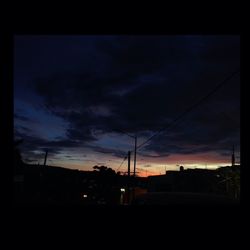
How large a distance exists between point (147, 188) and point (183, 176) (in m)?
5.72

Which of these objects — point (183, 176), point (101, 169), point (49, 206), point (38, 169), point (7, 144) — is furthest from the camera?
point (101, 169)

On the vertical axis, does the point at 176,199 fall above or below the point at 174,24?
below

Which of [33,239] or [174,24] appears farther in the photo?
[174,24]

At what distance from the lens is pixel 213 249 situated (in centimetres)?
171

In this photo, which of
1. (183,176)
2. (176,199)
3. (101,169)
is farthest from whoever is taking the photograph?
(101,169)

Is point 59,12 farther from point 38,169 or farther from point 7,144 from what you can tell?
point 38,169

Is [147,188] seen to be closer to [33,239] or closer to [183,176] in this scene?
[183,176]

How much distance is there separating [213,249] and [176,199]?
3713mm

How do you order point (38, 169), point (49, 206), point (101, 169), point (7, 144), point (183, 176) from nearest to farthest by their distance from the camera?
1. point (7, 144)
2. point (49, 206)
3. point (38, 169)
4. point (183, 176)
5. point (101, 169)

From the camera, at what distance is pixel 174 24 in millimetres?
1793

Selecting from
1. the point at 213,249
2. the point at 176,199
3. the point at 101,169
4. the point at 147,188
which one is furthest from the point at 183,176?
the point at 213,249

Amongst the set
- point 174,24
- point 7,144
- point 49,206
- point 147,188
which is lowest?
point 147,188

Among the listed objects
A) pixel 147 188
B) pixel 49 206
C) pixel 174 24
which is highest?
pixel 174 24

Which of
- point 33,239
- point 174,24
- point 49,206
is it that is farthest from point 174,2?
point 33,239
